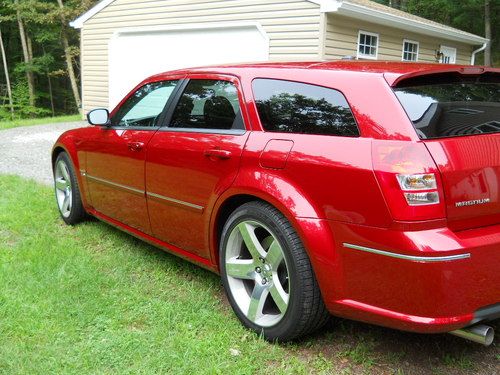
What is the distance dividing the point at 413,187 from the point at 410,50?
1374cm

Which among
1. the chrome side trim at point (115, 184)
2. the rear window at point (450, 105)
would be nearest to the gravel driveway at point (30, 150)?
the chrome side trim at point (115, 184)

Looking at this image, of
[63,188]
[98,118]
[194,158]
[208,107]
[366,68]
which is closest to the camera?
[366,68]

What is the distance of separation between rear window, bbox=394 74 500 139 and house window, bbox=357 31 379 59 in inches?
384

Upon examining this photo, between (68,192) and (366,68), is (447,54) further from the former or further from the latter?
(366,68)

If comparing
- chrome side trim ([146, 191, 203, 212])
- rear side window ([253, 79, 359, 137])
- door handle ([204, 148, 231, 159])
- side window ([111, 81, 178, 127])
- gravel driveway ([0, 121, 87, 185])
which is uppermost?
rear side window ([253, 79, 359, 137])

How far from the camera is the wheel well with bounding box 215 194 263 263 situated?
3.14 m

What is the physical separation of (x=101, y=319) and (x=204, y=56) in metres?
10.5

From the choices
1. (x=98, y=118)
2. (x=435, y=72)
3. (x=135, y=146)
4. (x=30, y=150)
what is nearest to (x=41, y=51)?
(x=30, y=150)

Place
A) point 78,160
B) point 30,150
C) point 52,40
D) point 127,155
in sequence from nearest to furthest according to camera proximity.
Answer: point 127,155 → point 78,160 → point 30,150 → point 52,40

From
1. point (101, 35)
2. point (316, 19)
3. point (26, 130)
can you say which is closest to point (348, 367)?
point (316, 19)

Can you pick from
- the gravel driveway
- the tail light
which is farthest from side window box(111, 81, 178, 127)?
the gravel driveway

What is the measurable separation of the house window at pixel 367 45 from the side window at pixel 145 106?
8757 millimetres

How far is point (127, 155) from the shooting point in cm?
414

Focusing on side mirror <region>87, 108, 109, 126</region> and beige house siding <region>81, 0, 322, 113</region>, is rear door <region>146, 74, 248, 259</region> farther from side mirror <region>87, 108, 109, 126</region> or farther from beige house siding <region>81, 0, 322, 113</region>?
beige house siding <region>81, 0, 322, 113</region>
